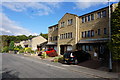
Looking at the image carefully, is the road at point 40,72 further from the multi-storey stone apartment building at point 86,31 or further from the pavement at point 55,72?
the multi-storey stone apartment building at point 86,31

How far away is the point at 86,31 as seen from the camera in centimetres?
1958

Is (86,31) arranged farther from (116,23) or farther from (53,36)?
(53,36)

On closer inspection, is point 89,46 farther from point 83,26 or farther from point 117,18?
point 117,18

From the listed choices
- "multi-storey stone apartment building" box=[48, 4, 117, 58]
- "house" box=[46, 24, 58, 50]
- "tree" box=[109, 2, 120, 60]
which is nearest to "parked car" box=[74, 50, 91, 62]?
"multi-storey stone apartment building" box=[48, 4, 117, 58]

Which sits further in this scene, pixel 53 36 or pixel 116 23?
pixel 53 36

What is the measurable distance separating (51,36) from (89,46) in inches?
608

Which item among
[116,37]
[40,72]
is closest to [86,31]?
[116,37]

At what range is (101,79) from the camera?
7.37 meters

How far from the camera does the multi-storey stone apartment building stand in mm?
16531

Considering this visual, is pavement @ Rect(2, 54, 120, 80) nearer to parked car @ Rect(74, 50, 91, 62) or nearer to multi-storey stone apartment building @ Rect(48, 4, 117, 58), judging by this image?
parked car @ Rect(74, 50, 91, 62)

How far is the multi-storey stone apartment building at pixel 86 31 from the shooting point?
16.5 metres

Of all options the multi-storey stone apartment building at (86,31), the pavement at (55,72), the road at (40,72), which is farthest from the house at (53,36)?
the pavement at (55,72)

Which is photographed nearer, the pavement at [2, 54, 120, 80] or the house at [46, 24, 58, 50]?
the pavement at [2, 54, 120, 80]

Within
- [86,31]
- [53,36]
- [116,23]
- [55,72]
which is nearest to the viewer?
[55,72]
